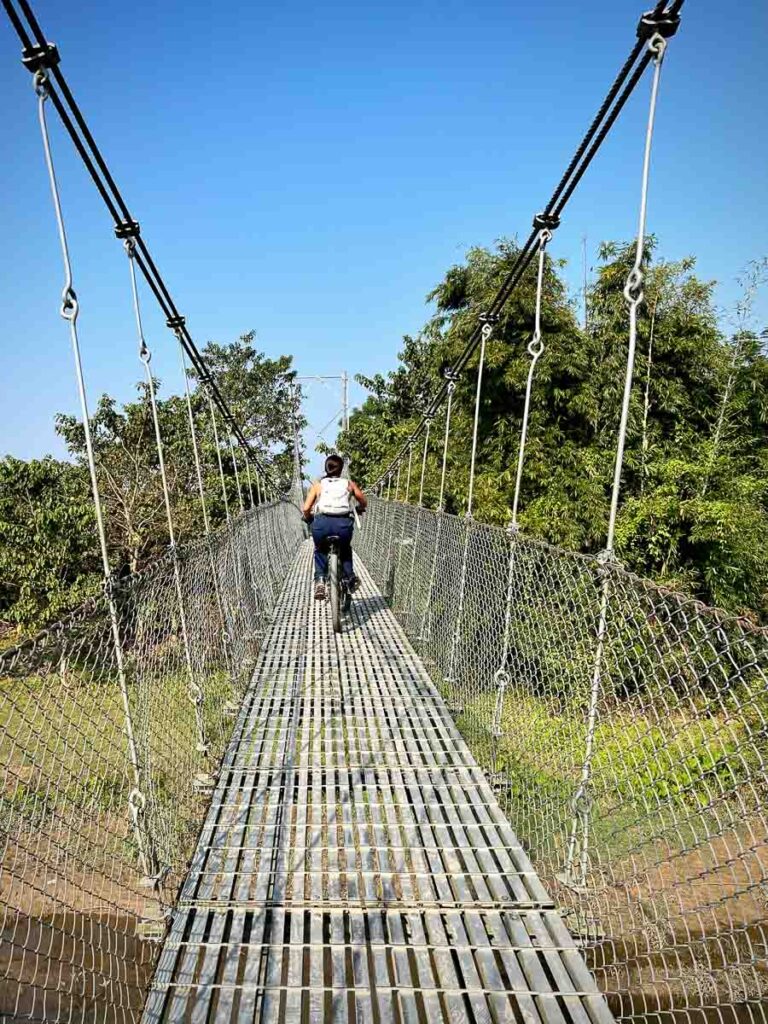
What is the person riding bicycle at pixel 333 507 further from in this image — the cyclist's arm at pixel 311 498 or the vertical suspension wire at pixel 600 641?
the vertical suspension wire at pixel 600 641

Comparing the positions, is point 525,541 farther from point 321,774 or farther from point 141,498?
point 141,498

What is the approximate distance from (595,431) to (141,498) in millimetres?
7712

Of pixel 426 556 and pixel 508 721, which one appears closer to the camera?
pixel 508 721

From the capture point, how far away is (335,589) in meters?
3.68

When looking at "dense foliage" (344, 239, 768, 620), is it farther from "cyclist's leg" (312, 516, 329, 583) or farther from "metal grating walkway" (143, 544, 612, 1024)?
"metal grating walkway" (143, 544, 612, 1024)

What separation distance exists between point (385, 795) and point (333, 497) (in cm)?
198

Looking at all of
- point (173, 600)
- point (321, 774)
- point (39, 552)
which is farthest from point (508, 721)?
point (39, 552)

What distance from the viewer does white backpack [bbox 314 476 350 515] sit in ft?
12.0

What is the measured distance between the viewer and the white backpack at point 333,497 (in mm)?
3645

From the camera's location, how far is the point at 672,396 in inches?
329

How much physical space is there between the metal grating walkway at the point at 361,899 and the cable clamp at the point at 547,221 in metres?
1.88

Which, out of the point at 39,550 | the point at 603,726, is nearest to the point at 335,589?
the point at 603,726

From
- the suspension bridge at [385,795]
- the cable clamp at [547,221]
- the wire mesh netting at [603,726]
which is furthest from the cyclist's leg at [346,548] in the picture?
the cable clamp at [547,221]

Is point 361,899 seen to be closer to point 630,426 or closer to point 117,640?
point 117,640
